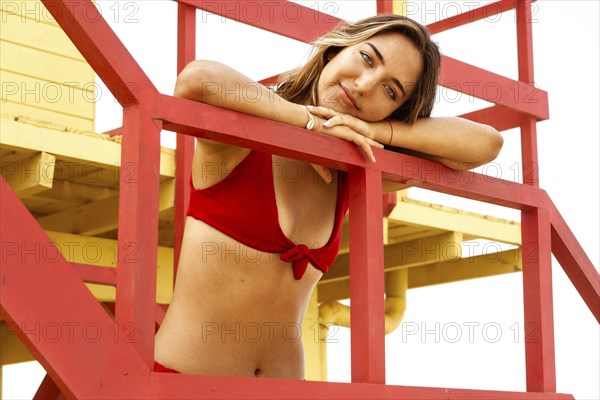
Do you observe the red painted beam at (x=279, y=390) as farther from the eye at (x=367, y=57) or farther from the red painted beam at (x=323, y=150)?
the eye at (x=367, y=57)

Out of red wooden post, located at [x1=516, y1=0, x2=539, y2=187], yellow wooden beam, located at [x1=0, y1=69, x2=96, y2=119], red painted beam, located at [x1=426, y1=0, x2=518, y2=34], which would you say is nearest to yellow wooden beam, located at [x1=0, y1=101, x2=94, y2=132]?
yellow wooden beam, located at [x1=0, y1=69, x2=96, y2=119]

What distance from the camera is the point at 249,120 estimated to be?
7.80 feet

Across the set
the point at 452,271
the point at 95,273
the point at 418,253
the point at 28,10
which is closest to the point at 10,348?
the point at 28,10

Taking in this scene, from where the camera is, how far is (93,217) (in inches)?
244

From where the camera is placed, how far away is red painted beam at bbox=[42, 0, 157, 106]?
2092mm

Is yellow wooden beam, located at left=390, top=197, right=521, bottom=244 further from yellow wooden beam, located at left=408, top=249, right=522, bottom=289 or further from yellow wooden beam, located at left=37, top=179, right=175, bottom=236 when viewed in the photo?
yellow wooden beam, located at left=37, top=179, right=175, bottom=236

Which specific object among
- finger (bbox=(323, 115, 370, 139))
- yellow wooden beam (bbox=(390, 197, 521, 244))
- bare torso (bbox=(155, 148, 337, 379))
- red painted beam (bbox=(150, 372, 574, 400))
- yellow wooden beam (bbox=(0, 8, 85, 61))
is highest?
yellow wooden beam (bbox=(0, 8, 85, 61))

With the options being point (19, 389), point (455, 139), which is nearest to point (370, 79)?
point (455, 139)

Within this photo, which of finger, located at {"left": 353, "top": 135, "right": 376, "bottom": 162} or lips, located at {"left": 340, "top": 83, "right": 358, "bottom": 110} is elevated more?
lips, located at {"left": 340, "top": 83, "right": 358, "bottom": 110}

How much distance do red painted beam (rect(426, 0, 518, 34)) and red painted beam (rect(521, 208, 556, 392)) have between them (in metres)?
1.44

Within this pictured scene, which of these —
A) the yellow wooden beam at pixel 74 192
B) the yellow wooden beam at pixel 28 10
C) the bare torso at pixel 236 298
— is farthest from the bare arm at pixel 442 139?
the yellow wooden beam at pixel 28 10

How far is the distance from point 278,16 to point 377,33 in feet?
2.58

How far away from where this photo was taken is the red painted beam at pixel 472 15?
435 cm

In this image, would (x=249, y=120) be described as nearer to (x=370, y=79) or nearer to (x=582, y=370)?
(x=370, y=79)
